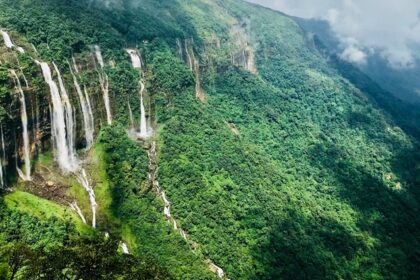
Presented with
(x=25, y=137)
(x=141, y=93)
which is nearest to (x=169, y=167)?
(x=141, y=93)

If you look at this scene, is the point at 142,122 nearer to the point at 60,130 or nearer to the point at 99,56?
the point at 99,56

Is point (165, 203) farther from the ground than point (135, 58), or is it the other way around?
point (135, 58)

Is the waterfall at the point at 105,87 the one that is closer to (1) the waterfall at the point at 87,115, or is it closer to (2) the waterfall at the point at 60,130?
(1) the waterfall at the point at 87,115

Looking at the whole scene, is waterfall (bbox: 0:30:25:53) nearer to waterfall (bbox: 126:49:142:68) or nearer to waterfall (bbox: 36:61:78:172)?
waterfall (bbox: 36:61:78:172)

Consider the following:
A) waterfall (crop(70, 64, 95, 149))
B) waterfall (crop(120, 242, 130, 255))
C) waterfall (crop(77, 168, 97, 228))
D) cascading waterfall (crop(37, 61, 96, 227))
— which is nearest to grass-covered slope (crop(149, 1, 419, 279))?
waterfall (crop(120, 242, 130, 255))

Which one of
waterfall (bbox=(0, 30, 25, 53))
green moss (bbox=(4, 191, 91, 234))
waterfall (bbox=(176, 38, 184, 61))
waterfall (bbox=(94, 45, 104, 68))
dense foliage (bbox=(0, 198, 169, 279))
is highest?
waterfall (bbox=(176, 38, 184, 61))

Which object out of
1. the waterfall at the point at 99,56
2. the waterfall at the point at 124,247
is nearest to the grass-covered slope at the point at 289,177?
the waterfall at the point at 124,247
